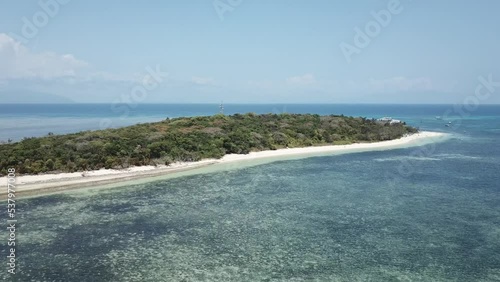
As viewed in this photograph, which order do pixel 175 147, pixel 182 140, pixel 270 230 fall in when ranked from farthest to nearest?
1. pixel 182 140
2. pixel 175 147
3. pixel 270 230

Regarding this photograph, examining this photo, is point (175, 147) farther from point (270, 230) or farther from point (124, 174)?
point (270, 230)

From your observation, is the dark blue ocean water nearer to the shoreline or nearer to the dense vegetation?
the shoreline

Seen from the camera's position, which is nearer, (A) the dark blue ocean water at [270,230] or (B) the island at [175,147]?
(A) the dark blue ocean water at [270,230]

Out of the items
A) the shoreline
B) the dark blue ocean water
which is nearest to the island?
the shoreline

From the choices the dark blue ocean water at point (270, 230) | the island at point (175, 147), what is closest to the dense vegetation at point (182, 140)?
the island at point (175, 147)

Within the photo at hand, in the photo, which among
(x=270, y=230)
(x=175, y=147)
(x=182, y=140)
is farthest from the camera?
(x=182, y=140)

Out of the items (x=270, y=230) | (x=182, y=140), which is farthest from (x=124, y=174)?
(x=270, y=230)

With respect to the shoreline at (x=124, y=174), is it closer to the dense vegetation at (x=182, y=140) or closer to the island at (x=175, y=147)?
the island at (x=175, y=147)
